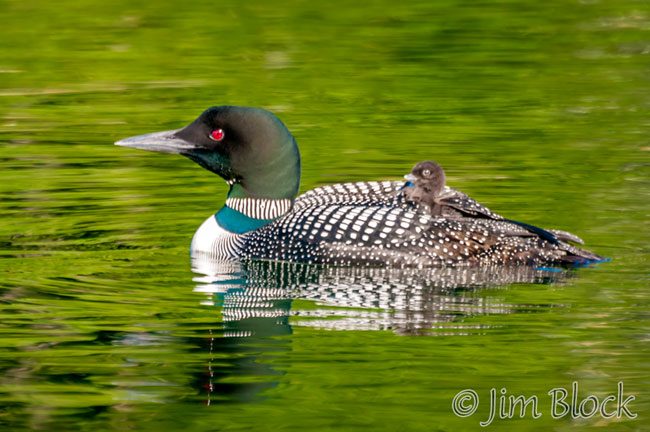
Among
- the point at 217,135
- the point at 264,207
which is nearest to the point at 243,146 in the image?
the point at 217,135

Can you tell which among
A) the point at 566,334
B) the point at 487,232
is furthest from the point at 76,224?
the point at 566,334

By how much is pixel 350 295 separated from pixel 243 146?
4.12ft

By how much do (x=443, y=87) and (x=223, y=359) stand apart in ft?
21.9

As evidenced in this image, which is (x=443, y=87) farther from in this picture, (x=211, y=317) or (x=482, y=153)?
(x=211, y=317)

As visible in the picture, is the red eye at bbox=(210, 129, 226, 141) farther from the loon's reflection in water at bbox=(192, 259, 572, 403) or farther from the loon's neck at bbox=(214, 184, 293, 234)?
the loon's reflection in water at bbox=(192, 259, 572, 403)

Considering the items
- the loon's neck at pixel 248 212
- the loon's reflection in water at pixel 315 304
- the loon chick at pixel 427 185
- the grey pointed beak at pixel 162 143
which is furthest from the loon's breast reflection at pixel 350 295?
the grey pointed beak at pixel 162 143

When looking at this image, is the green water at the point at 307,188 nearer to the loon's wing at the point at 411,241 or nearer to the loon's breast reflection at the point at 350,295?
the loon's breast reflection at the point at 350,295

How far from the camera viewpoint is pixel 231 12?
15594mm

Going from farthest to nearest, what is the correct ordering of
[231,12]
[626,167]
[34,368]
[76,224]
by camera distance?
[231,12] → [626,167] → [76,224] → [34,368]

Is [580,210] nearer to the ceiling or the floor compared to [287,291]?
nearer to the ceiling

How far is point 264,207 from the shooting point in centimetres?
824

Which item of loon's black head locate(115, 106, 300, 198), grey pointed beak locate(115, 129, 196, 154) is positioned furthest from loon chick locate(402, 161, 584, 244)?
grey pointed beak locate(115, 129, 196, 154)

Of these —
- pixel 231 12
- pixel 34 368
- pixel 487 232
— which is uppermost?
pixel 231 12

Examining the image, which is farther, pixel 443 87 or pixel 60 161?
pixel 443 87
